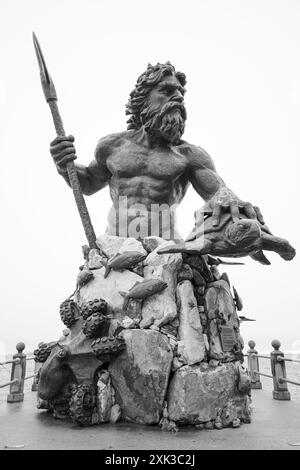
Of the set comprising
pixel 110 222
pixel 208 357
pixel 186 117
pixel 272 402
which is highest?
pixel 186 117

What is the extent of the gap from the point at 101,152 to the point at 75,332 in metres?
2.22

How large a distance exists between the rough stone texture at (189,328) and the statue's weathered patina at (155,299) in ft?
0.03

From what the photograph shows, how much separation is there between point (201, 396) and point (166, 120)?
290cm

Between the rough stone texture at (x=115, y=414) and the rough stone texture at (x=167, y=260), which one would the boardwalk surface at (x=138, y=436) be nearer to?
the rough stone texture at (x=115, y=414)

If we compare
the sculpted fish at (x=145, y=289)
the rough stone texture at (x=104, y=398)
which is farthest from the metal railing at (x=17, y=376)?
the sculpted fish at (x=145, y=289)

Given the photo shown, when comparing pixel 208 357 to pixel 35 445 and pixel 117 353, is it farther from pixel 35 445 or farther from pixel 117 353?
pixel 35 445

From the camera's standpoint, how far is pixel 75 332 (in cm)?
328

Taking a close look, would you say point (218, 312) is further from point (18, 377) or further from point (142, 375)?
point (18, 377)

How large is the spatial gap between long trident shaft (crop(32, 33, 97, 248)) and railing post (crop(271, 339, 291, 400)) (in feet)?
10.3

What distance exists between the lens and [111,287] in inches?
136

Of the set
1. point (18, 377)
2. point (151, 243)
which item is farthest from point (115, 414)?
point (18, 377)

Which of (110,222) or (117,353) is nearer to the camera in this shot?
(117,353)

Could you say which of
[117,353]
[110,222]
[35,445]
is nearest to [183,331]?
[117,353]

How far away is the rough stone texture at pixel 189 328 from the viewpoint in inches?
117
